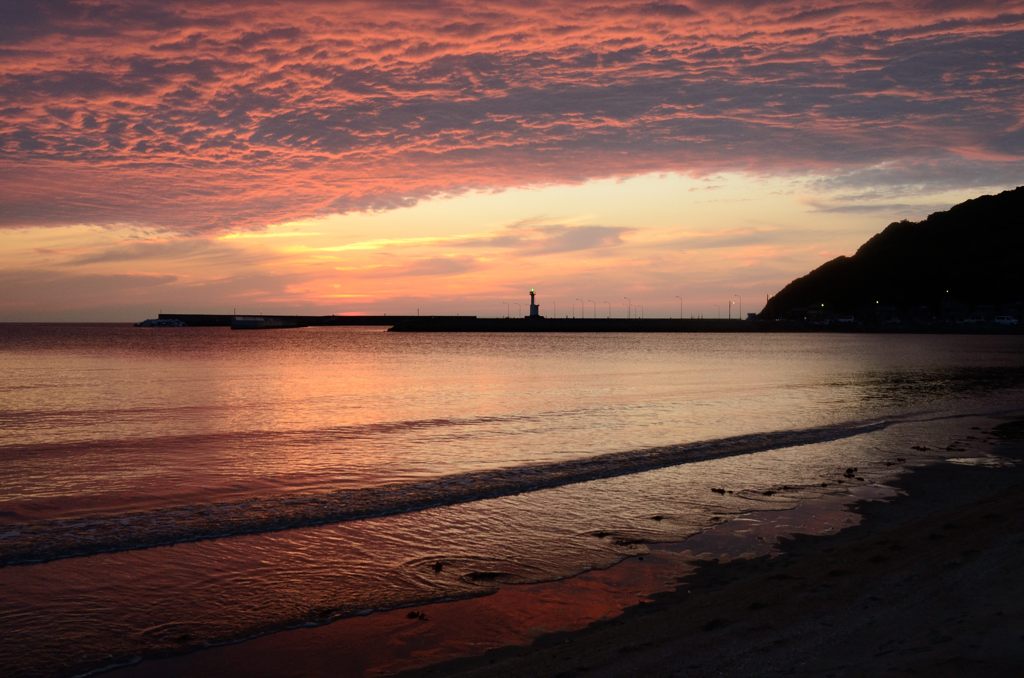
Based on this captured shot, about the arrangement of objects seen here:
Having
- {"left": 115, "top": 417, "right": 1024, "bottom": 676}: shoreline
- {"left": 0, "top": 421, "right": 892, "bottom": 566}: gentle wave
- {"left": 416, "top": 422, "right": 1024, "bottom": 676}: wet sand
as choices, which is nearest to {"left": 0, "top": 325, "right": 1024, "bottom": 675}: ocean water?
{"left": 0, "top": 421, "right": 892, "bottom": 566}: gentle wave

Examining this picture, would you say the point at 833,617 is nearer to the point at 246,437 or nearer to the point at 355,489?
the point at 355,489

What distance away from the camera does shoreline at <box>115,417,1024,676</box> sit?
7.70 metres

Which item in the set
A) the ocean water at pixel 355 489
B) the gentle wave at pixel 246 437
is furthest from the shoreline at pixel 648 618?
the gentle wave at pixel 246 437

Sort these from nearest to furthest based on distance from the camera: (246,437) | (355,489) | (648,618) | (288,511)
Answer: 1. (648,618)
2. (288,511)
3. (355,489)
4. (246,437)

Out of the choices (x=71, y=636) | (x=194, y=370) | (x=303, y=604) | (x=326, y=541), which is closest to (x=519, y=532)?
(x=326, y=541)

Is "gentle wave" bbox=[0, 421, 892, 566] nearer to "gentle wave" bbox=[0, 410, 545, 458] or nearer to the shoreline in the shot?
the shoreline

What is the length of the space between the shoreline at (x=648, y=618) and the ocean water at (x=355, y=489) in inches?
22.3

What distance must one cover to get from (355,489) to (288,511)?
7.40 ft

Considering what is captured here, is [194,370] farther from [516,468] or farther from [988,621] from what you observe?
[988,621]

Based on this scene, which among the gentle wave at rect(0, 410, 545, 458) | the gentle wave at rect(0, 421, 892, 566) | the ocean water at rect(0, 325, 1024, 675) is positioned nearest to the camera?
the ocean water at rect(0, 325, 1024, 675)

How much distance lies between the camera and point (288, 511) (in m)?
15.1

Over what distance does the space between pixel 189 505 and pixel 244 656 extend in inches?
321

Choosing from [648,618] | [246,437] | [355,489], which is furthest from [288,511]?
[246,437]

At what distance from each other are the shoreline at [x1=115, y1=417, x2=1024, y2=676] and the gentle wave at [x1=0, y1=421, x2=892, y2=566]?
5109mm
